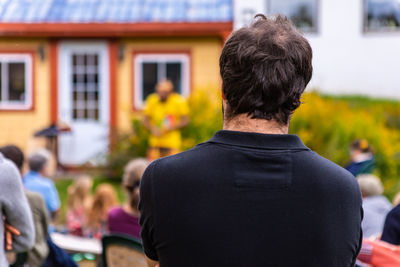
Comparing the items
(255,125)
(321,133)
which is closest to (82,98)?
(321,133)

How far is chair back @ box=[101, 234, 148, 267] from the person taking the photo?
3869mm

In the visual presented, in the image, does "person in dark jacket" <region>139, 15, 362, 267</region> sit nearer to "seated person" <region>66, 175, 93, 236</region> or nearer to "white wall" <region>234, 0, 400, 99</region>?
"seated person" <region>66, 175, 93, 236</region>

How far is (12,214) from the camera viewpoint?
2.92 metres

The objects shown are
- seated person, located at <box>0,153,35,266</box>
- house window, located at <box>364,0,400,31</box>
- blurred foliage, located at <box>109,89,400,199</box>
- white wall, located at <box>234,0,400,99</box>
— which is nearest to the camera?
seated person, located at <box>0,153,35,266</box>

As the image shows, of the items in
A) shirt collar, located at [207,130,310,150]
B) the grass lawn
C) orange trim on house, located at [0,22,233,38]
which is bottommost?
the grass lawn

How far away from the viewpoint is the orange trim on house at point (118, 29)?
1233 cm

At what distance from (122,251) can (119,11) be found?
949 centimetres

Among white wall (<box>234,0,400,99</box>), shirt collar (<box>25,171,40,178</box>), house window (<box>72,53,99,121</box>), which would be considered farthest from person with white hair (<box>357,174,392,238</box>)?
white wall (<box>234,0,400,99</box>)

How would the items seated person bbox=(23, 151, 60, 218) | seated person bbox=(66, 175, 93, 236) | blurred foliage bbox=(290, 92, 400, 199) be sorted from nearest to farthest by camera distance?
seated person bbox=(23, 151, 60, 218) < seated person bbox=(66, 175, 93, 236) < blurred foliage bbox=(290, 92, 400, 199)

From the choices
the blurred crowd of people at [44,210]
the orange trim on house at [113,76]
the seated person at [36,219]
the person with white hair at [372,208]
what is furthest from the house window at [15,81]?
the seated person at [36,219]

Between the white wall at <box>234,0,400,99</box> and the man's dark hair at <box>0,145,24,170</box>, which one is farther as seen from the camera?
the white wall at <box>234,0,400,99</box>

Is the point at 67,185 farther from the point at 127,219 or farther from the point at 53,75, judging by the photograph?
the point at 127,219

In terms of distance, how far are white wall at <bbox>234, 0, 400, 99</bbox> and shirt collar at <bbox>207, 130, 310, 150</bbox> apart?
1294cm

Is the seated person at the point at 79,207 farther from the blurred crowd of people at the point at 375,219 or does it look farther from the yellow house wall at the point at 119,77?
the yellow house wall at the point at 119,77
